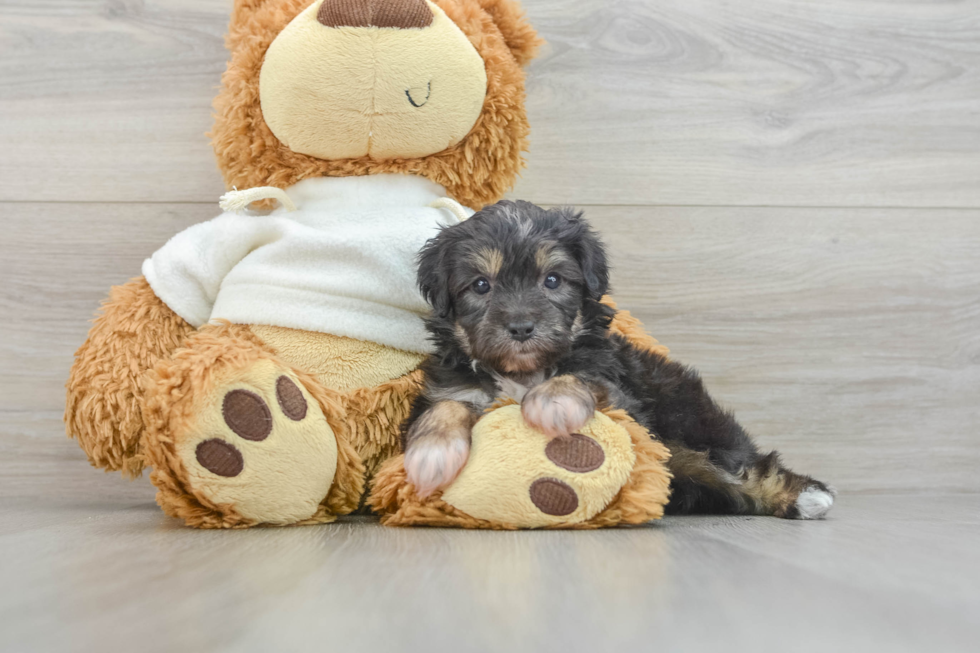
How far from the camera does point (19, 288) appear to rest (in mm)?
2150

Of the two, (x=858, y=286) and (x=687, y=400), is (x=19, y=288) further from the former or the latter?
(x=858, y=286)

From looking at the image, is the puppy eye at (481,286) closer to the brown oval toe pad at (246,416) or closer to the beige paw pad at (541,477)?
the beige paw pad at (541,477)

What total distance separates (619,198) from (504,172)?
0.56 meters

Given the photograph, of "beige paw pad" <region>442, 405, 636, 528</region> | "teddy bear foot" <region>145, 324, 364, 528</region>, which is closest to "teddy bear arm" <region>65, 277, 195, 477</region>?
"teddy bear foot" <region>145, 324, 364, 528</region>

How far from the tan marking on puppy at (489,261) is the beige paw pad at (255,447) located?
1.44 feet

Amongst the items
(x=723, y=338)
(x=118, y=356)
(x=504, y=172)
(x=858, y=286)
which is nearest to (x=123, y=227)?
(x=118, y=356)

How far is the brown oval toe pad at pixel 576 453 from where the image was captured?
51.9 inches

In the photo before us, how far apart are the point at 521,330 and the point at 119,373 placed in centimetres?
91

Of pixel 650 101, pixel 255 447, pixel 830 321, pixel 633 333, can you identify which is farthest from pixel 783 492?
pixel 650 101

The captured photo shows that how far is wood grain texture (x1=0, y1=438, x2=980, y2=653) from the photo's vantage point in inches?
27.5

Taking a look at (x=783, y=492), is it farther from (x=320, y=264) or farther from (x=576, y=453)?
(x=320, y=264)

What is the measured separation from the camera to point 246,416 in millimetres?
1354

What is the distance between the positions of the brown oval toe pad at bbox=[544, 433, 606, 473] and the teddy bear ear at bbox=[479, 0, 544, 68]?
103 centimetres

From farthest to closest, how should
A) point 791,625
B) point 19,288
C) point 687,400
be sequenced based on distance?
point 19,288
point 687,400
point 791,625
